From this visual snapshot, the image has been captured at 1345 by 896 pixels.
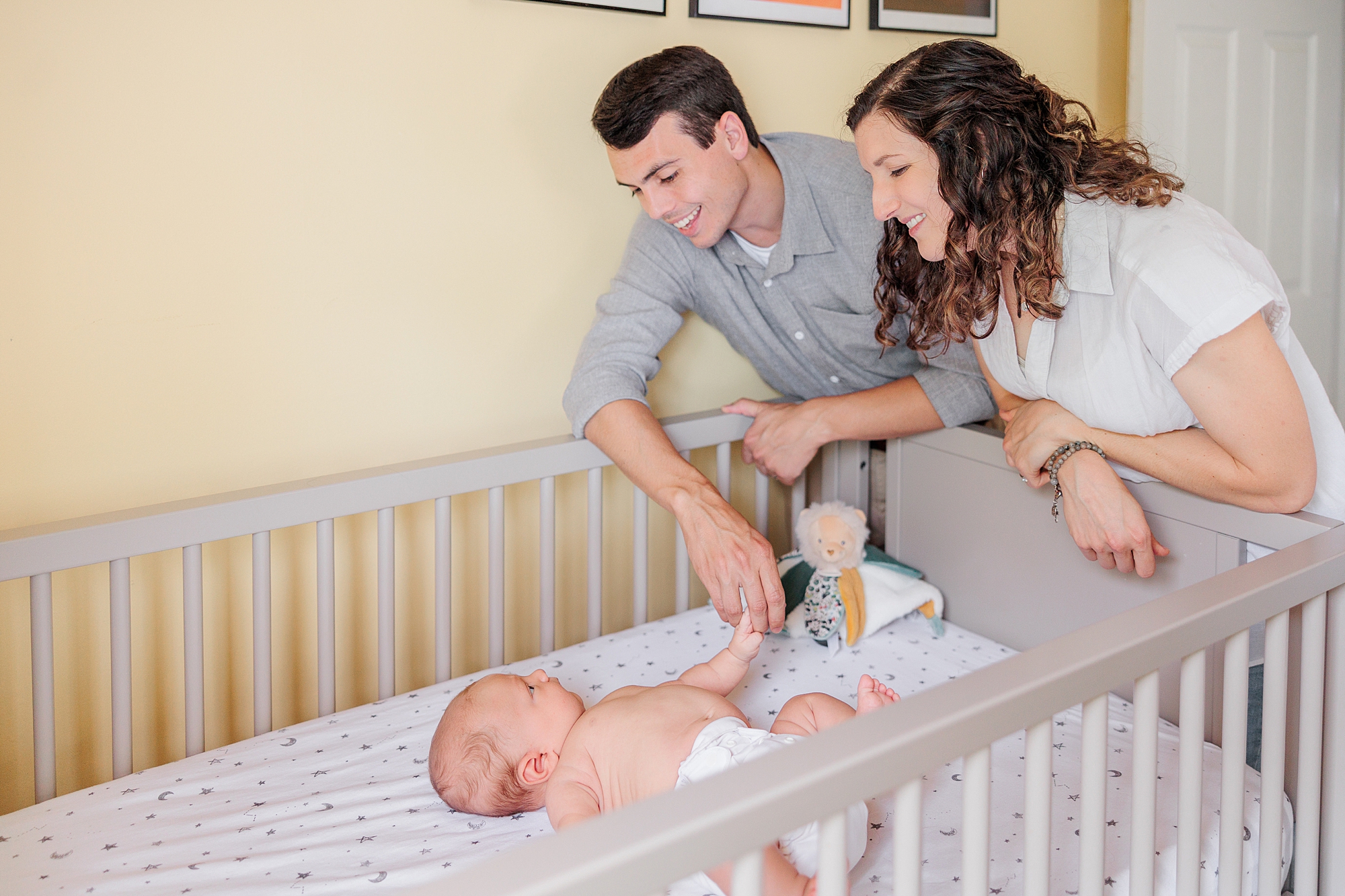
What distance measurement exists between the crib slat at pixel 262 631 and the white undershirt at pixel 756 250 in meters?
0.80

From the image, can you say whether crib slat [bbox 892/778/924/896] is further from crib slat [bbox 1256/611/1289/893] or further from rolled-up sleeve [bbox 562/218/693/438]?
rolled-up sleeve [bbox 562/218/693/438]

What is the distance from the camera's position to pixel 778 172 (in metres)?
1.52

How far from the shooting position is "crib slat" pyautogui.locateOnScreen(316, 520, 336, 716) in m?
1.31

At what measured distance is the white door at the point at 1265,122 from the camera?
202 cm

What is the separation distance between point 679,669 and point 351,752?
452 millimetres

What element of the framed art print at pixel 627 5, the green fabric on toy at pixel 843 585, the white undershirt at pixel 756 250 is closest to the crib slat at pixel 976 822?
the green fabric on toy at pixel 843 585

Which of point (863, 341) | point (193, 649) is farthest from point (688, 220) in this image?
point (193, 649)

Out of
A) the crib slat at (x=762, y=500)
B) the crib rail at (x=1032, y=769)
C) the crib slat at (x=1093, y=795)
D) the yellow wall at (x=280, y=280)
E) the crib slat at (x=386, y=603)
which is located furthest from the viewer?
the crib slat at (x=762, y=500)

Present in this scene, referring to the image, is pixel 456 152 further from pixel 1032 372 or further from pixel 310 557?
pixel 1032 372

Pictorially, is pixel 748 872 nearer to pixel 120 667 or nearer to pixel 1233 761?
pixel 1233 761

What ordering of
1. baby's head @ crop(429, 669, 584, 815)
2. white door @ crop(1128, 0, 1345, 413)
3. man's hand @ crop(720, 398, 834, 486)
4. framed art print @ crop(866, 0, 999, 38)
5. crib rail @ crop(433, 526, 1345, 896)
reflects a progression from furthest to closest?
white door @ crop(1128, 0, 1345, 413) < framed art print @ crop(866, 0, 999, 38) < man's hand @ crop(720, 398, 834, 486) < baby's head @ crop(429, 669, 584, 815) < crib rail @ crop(433, 526, 1345, 896)

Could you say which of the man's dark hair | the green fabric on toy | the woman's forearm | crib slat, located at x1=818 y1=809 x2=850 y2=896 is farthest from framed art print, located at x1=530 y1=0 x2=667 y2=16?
crib slat, located at x1=818 y1=809 x2=850 y2=896

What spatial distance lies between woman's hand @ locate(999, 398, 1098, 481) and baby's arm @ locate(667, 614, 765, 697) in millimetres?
397

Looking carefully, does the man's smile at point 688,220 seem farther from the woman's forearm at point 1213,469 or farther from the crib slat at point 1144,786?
the crib slat at point 1144,786
